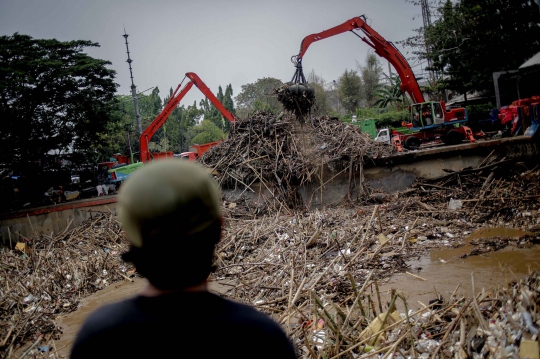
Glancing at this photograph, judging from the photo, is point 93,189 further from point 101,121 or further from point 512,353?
point 512,353

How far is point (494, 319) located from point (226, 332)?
295 cm

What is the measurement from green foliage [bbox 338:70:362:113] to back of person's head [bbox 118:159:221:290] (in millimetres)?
45217

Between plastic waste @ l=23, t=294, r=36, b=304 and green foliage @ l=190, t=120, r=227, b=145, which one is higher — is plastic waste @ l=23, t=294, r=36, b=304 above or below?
below

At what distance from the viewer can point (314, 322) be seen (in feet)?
11.7

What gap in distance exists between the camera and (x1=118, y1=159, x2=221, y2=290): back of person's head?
946 mm

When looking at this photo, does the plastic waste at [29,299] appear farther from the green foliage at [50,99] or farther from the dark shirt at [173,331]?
the green foliage at [50,99]

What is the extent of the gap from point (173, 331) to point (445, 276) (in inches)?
216

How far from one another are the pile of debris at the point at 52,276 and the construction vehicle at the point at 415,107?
8.30 meters

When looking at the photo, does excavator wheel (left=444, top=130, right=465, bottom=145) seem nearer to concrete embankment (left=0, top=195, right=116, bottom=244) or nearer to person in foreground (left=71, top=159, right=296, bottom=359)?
concrete embankment (left=0, top=195, right=116, bottom=244)

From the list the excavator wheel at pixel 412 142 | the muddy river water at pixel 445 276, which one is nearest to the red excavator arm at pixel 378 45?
the excavator wheel at pixel 412 142

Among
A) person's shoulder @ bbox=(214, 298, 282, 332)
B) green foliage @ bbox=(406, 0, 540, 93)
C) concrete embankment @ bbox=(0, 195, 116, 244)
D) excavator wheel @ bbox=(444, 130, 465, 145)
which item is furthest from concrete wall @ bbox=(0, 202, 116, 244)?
green foliage @ bbox=(406, 0, 540, 93)

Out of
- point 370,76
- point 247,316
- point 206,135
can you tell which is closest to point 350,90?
point 370,76

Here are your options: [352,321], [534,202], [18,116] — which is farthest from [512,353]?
[18,116]

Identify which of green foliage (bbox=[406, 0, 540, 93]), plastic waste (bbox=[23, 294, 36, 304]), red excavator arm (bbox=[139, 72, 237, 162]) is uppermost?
green foliage (bbox=[406, 0, 540, 93])
